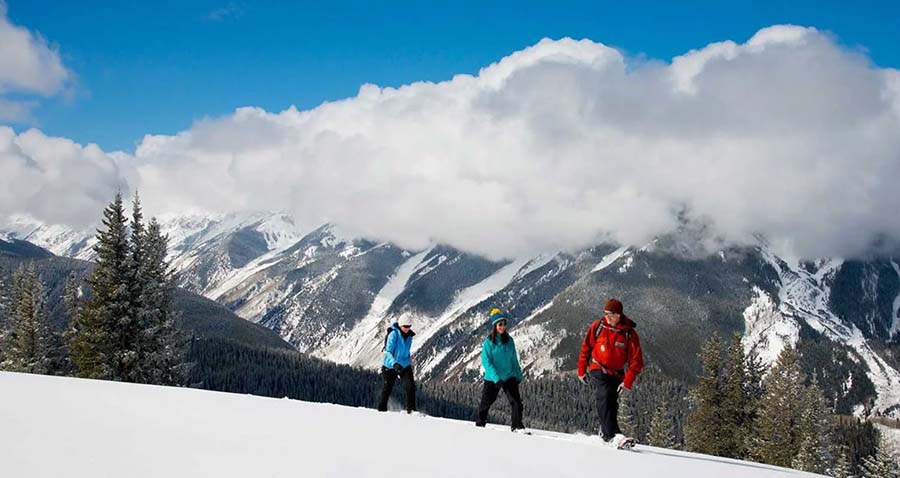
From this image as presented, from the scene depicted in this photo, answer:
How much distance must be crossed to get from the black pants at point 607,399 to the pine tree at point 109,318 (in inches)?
923

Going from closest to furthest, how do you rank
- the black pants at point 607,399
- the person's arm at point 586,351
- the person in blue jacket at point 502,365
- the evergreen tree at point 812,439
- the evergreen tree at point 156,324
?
the black pants at point 607,399
the person's arm at point 586,351
the person in blue jacket at point 502,365
the evergreen tree at point 156,324
the evergreen tree at point 812,439

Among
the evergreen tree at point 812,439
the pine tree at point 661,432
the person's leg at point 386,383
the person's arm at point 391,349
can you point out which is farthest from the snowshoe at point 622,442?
the pine tree at point 661,432

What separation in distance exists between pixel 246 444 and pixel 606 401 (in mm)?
6474

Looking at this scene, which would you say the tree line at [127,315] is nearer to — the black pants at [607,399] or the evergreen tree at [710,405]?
the black pants at [607,399]

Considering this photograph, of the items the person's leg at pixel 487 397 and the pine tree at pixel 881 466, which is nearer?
the person's leg at pixel 487 397

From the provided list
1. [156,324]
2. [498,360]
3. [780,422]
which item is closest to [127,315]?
[156,324]

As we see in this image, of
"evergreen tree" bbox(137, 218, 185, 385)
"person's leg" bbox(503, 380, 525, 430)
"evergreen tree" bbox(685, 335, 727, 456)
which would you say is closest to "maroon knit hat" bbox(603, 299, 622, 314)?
"person's leg" bbox(503, 380, 525, 430)

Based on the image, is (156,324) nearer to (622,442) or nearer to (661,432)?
(622,442)

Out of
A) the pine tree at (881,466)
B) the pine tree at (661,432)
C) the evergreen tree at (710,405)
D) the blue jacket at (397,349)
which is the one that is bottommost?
the pine tree at (881,466)

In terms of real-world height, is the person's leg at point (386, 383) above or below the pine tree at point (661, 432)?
above

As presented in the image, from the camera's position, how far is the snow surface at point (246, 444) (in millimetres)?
6512

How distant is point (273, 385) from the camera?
154250 mm

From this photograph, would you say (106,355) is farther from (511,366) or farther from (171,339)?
(511,366)

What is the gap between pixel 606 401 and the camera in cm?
1116
